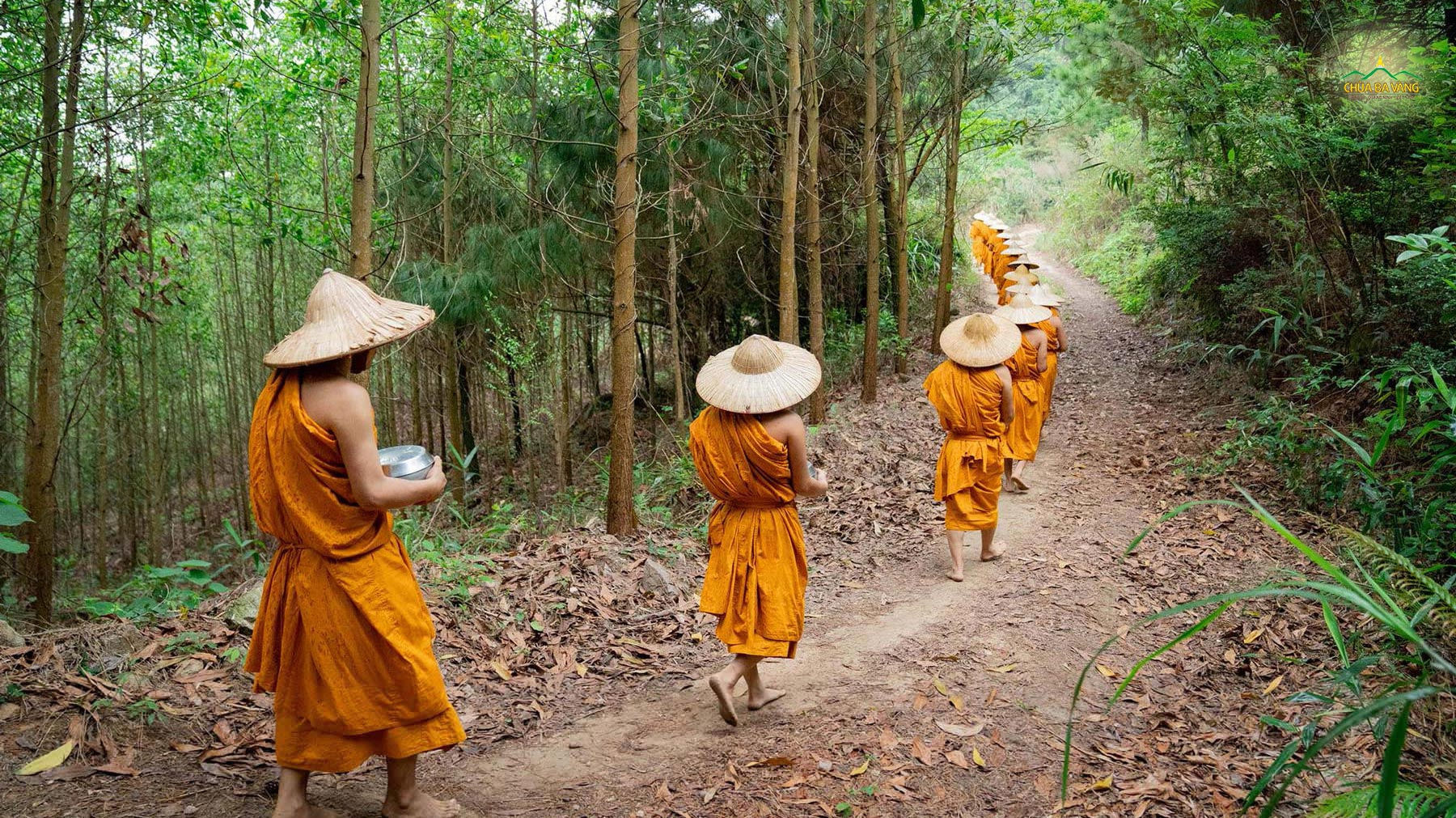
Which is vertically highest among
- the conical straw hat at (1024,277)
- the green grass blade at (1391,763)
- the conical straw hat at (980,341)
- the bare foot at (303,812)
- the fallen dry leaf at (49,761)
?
the conical straw hat at (1024,277)

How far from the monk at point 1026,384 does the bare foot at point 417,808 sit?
21.8 ft

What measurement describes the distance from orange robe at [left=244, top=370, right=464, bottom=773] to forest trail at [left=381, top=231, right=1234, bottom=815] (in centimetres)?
55

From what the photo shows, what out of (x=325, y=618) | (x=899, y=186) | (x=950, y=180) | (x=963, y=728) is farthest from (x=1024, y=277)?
(x=325, y=618)

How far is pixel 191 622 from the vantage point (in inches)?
187

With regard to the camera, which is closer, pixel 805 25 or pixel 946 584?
pixel 946 584

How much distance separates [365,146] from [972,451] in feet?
15.5

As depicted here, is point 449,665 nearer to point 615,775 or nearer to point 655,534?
point 615,775

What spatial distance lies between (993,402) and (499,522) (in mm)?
4218

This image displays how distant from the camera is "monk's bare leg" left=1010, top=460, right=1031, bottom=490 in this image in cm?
892

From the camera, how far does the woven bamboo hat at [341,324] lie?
2977 millimetres

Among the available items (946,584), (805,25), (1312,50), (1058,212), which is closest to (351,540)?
(946,584)

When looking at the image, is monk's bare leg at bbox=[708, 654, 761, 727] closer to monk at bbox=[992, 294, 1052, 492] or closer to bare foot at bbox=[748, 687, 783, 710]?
bare foot at bbox=[748, 687, 783, 710]

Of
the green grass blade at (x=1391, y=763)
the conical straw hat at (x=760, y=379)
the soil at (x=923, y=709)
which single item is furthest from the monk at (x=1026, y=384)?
the green grass blade at (x=1391, y=763)

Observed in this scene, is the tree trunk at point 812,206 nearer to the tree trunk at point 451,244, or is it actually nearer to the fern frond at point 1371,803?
the tree trunk at point 451,244
